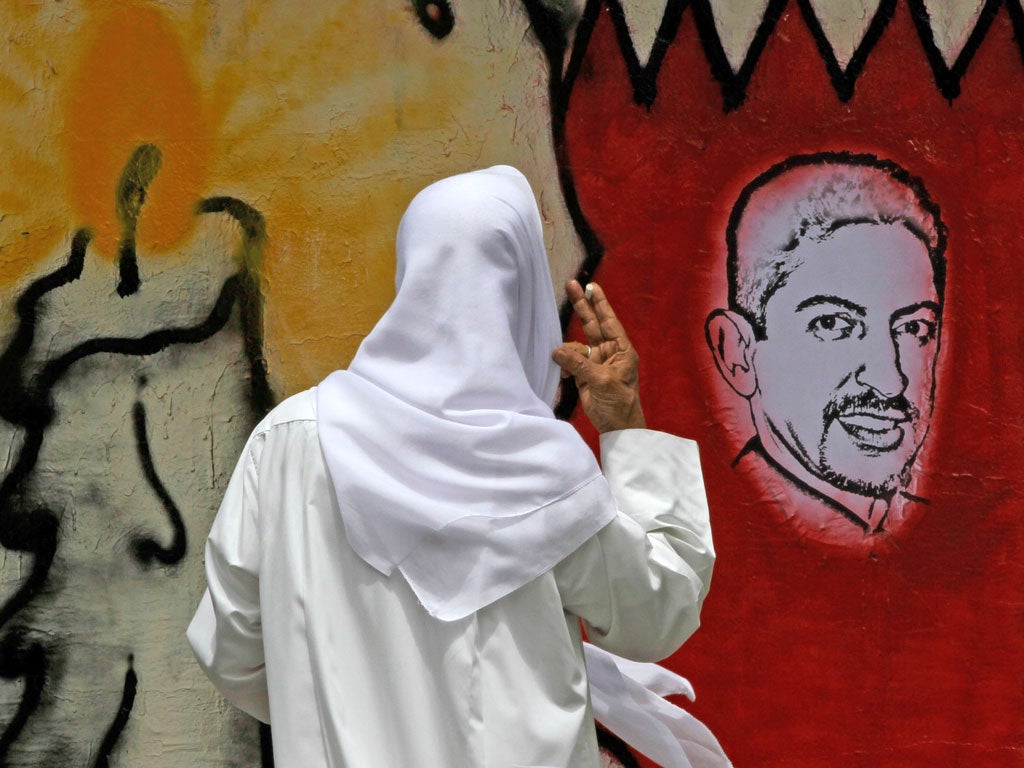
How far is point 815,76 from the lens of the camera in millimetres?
3162

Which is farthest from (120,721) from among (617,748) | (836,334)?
(836,334)

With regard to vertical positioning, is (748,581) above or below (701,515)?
below

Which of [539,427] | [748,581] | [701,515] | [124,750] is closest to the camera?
[539,427]

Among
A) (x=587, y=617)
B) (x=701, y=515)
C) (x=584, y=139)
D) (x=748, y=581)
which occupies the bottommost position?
(x=748, y=581)

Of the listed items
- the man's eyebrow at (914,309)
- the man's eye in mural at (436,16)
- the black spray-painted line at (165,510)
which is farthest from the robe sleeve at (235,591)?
the man's eyebrow at (914,309)

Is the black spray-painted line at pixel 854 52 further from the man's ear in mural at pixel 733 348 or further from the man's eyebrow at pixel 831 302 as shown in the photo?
the man's ear in mural at pixel 733 348

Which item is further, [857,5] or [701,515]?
[857,5]

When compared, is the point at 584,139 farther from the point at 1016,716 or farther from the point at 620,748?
the point at 1016,716

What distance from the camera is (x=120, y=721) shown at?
9.61ft

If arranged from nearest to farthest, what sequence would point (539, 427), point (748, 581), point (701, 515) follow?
point (539, 427)
point (701, 515)
point (748, 581)

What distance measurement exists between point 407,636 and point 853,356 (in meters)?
1.75

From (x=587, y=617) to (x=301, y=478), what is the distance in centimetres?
43

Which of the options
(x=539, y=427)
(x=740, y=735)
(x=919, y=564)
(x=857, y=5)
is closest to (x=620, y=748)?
(x=740, y=735)

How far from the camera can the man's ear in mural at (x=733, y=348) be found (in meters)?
3.13
